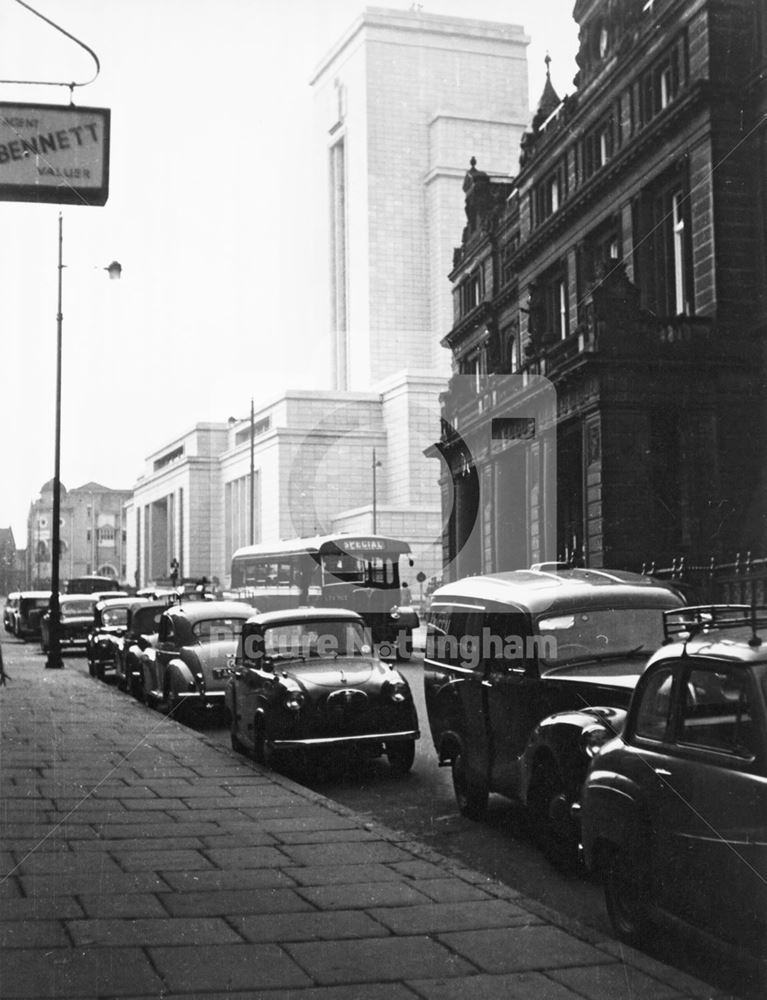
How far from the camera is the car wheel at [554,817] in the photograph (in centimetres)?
682

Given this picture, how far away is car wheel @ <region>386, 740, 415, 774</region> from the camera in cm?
1093

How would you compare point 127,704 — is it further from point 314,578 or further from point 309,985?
Result: point 314,578

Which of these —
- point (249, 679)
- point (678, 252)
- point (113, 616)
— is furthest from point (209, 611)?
point (678, 252)

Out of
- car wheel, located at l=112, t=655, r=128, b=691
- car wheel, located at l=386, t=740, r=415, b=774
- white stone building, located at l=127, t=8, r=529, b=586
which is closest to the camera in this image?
car wheel, located at l=386, t=740, r=415, b=774

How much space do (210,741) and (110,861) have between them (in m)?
5.77

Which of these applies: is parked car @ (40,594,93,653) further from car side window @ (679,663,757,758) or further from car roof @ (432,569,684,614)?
car side window @ (679,663,757,758)

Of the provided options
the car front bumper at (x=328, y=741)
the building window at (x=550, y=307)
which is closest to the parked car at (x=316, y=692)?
the car front bumper at (x=328, y=741)

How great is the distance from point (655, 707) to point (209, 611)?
36.1 ft

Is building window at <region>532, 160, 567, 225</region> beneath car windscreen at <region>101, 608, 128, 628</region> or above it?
above

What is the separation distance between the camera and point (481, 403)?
139 ft

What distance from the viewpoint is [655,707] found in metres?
5.27

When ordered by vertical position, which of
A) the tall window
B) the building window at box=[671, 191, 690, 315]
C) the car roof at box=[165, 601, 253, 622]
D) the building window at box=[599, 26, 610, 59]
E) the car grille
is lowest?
the car grille

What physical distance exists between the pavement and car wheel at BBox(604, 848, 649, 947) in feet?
0.74

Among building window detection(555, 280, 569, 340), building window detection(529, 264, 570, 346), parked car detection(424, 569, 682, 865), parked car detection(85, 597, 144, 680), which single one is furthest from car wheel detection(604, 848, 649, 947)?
building window detection(555, 280, 569, 340)
